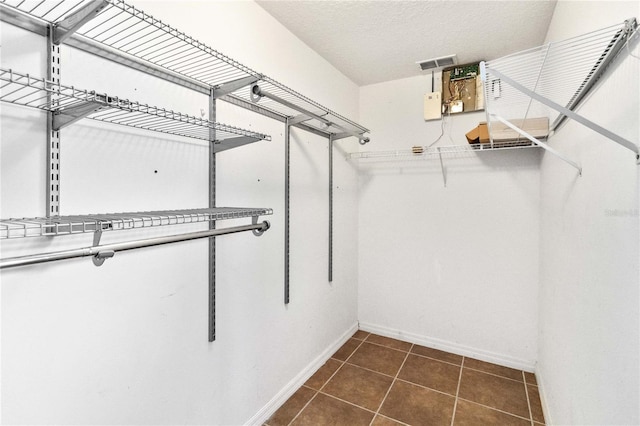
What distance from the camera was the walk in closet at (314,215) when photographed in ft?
2.90

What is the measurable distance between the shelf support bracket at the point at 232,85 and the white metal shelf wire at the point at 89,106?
0.21 m

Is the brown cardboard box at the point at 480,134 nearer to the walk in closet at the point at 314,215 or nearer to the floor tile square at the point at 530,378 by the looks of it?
the walk in closet at the point at 314,215

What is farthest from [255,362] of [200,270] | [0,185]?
[0,185]

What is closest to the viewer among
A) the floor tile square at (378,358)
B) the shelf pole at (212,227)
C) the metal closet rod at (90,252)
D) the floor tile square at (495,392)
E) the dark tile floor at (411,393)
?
the metal closet rod at (90,252)

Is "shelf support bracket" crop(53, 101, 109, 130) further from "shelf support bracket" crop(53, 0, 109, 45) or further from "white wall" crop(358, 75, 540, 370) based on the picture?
"white wall" crop(358, 75, 540, 370)

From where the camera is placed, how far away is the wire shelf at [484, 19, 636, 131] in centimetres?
89

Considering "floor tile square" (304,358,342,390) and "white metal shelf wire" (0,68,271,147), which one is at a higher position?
"white metal shelf wire" (0,68,271,147)

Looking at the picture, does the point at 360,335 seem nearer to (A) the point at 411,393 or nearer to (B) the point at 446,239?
(A) the point at 411,393

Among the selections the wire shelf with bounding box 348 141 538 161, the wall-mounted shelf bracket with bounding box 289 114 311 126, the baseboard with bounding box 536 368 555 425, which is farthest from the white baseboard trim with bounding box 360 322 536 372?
the wall-mounted shelf bracket with bounding box 289 114 311 126

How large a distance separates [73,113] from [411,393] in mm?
2272

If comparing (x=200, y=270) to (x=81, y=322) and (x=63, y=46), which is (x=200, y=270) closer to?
(x=81, y=322)

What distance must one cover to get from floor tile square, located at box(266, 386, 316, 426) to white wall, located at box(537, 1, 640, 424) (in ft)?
4.43

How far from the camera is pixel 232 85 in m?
1.35

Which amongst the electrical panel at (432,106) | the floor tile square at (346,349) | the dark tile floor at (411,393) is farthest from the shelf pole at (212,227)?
the electrical panel at (432,106)
